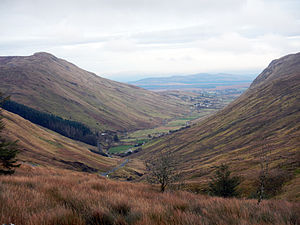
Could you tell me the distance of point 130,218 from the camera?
5.46m

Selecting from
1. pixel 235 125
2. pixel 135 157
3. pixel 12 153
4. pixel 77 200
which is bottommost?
pixel 135 157

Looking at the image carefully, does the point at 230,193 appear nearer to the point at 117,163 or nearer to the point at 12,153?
the point at 12,153

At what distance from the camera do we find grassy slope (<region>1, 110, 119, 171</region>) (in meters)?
119

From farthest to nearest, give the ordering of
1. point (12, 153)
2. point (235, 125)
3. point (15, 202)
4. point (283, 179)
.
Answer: point (235, 125)
point (283, 179)
point (12, 153)
point (15, 202)

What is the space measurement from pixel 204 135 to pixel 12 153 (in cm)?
17650

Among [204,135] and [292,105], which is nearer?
[292,105]

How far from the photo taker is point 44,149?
5133 inches

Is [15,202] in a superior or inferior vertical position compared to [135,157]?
superior

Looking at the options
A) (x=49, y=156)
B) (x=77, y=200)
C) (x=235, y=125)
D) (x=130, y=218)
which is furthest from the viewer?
(x=235, y=125)

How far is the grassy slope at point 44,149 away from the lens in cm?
11856

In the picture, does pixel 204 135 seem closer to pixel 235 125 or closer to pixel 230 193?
pixel 235 125

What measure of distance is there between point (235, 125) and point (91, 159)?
359ft

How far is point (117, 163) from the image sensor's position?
161 m

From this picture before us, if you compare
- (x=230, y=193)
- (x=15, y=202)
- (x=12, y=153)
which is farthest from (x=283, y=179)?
(x=15, y=202)
